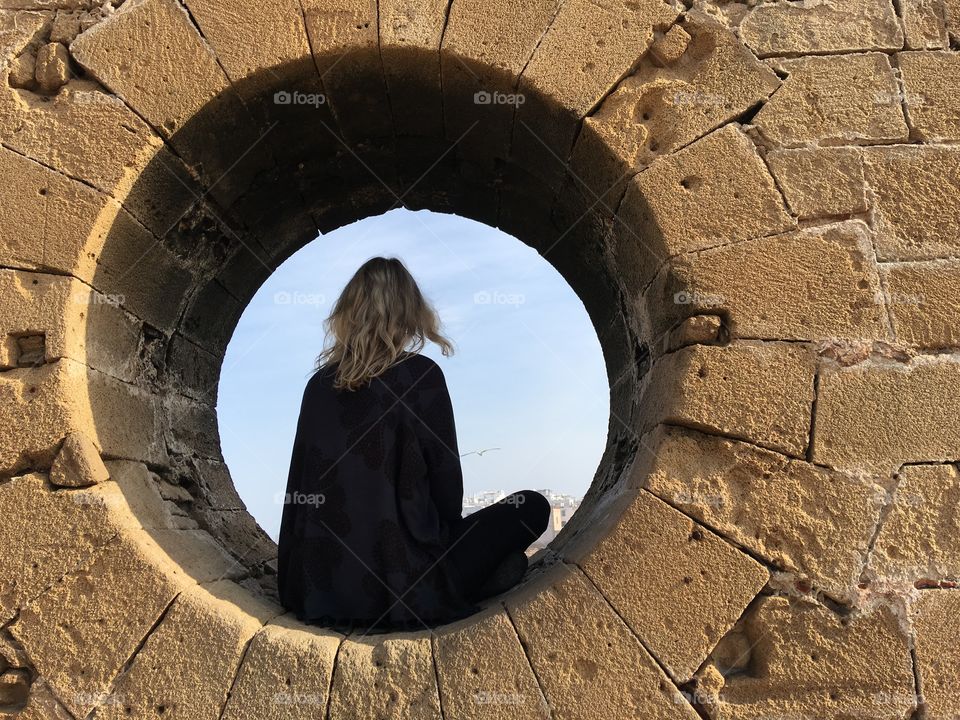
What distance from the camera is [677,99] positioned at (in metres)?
3.20

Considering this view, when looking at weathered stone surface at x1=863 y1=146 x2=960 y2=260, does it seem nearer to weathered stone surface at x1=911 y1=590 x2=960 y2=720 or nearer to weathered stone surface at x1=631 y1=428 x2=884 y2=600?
weathered stone surface at x1=631 y1=428 x2=884 y2=600

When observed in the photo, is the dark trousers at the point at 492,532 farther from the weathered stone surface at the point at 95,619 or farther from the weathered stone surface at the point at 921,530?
the weathered stone surface at the point at 921,530

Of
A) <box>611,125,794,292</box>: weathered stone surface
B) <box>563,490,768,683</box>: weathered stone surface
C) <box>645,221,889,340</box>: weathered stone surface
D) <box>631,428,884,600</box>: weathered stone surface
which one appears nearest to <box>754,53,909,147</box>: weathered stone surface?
<box>611,125,794,292</box>: weathered stone surface

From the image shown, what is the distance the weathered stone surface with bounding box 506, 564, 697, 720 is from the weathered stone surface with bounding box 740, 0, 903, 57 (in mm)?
2257

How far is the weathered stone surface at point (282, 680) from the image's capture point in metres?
2.76

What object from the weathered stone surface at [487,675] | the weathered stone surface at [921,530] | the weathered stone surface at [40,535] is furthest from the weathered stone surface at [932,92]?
the weathered stone surface at [40,535]

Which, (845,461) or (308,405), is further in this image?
(308,405)

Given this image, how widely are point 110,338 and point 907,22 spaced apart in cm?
353

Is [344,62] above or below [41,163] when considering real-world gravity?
above

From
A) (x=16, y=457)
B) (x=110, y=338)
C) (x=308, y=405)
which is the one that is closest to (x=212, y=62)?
(x=110, y=338)

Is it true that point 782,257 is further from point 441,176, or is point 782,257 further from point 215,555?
point 215,555

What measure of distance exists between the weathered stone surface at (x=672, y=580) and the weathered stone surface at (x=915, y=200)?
1.30m

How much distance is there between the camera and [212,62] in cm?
319

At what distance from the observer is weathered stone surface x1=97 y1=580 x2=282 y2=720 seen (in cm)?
279
